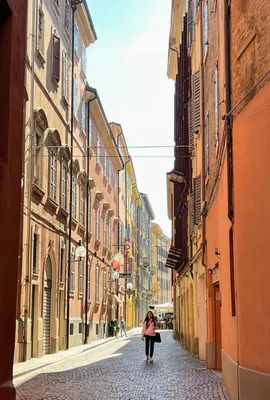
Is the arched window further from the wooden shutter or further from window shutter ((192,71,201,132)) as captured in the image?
window shutter ((192,71,201,132))

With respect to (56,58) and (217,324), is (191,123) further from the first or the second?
(217,324)

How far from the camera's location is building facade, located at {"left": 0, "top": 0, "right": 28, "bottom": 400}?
7949 mm

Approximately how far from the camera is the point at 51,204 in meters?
23.8

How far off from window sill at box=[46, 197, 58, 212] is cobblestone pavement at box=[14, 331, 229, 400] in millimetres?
5869

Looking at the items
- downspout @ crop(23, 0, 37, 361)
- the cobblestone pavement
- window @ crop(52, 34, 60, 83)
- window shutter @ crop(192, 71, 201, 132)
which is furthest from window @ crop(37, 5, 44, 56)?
the cobblestone pavement

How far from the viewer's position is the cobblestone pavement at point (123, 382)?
39.1ft

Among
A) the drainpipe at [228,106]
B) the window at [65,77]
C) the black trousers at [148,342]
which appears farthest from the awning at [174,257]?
the drainpipe at [228,106]

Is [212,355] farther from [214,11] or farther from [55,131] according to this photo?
[55,131]

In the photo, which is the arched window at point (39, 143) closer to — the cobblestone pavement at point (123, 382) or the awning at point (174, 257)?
the cobblestone pavement at point (123, 382)

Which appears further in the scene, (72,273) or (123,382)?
(72,273)

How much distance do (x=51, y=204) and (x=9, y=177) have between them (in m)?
15.7

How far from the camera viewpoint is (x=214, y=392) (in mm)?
12141

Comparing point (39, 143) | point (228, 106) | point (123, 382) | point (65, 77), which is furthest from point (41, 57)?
point (228, 106)

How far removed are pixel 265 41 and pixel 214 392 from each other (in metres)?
6.46
